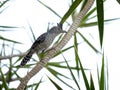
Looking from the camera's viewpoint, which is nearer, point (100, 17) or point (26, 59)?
point (100, 17)

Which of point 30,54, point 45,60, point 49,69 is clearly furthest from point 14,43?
point 45,60

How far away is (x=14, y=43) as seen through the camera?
2.98 metres

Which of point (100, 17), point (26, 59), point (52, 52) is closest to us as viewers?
point (100, 17)

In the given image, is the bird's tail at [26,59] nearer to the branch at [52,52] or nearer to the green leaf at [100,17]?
the branch at [52,52]

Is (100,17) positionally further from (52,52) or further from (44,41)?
(44,41)

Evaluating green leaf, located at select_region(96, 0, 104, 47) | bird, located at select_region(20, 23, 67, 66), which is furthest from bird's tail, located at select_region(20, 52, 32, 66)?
green leaf, located at select_region(96, 0, 104, 47)

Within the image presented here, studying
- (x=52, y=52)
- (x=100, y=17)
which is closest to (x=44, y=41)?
(x=52, y=52)

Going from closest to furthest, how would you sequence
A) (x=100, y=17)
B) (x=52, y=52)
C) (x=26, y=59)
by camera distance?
(x=100, y=17)
(x=52, y=52)
(x=26, y=59)

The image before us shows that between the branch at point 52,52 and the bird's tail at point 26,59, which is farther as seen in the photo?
the bird's tail at point 26,59

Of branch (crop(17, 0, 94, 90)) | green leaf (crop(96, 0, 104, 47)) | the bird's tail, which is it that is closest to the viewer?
green leaf (crop(96, 0, 104, 47))

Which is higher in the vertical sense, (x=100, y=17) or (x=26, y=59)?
(x=100, y=17)

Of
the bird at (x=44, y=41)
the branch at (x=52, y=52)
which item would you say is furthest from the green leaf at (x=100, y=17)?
the bird at (x=44, y=41)

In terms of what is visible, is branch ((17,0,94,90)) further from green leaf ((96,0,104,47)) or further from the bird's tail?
the bird's tail

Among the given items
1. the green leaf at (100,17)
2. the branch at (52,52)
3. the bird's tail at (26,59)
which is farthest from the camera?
the bird's tail at (26,59)
